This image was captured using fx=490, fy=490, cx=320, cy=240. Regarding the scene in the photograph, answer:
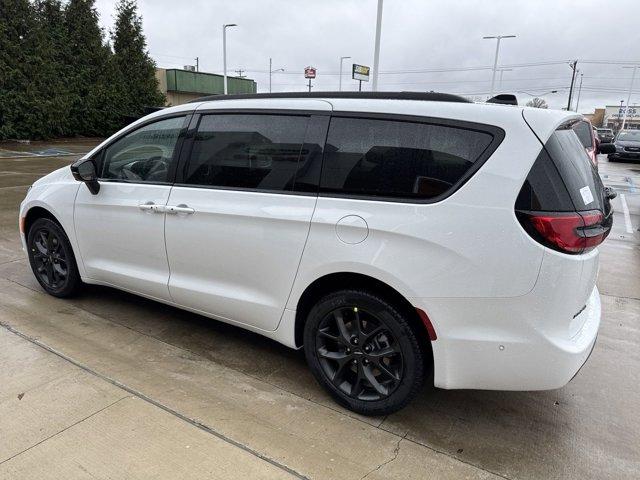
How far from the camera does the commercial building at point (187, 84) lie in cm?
3200

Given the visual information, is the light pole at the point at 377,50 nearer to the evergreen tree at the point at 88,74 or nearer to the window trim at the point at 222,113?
the window trim at the point at 222,113

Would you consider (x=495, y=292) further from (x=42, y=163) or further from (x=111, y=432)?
(x=42, y=163)

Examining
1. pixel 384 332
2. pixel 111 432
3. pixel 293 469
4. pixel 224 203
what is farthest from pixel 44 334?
pixel 384 332

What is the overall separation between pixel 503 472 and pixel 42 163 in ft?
52.4

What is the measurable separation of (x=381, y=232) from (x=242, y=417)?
4.17ft

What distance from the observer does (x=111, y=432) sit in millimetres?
2512

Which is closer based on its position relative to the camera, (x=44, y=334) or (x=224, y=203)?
(x=224, y=203)

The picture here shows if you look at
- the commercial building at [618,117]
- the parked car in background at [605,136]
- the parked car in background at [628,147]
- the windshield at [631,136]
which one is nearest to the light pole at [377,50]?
the parked car in background at [628,147]

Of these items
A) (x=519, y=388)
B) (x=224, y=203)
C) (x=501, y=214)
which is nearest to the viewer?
(x=501, y=214)

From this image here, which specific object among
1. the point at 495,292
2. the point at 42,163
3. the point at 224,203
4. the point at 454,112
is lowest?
the point at 42,163

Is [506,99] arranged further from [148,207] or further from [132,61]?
[132,61]

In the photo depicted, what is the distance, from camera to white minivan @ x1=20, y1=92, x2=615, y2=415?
224 cm

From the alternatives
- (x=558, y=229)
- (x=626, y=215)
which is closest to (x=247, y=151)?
(x=558, y=229)

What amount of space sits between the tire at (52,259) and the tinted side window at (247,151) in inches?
62.2
